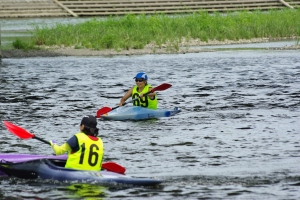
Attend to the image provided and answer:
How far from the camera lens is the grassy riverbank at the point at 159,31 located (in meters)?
48.1

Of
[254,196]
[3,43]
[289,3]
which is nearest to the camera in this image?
[254,196]

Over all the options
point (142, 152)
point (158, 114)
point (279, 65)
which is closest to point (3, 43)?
point (279, 65)

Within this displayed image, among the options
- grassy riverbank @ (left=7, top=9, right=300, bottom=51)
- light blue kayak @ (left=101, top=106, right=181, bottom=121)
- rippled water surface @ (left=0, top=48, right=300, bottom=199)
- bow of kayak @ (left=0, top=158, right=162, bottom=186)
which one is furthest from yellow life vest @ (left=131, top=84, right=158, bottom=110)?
grassy riverbank @ (left=7, top=9, right=300, bottom=51)

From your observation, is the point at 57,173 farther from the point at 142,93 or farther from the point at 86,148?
the point at 142,93

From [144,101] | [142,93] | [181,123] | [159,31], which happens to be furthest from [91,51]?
[181,123]

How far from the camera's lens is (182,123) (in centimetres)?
2339

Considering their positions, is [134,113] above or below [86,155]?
below

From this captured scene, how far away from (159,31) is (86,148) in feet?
114

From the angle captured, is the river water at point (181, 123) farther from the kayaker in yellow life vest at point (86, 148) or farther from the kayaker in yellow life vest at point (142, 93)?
the kayaker in yellow life vest at point (142, 93)

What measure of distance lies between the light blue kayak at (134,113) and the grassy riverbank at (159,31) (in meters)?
23.1

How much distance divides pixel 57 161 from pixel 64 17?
5251 cm

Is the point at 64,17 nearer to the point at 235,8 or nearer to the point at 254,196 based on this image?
the point at 235,8

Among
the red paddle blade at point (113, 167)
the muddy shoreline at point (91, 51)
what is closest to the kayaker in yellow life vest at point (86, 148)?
the red paddle blade at point (113, 167)

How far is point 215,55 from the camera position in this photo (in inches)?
1761
